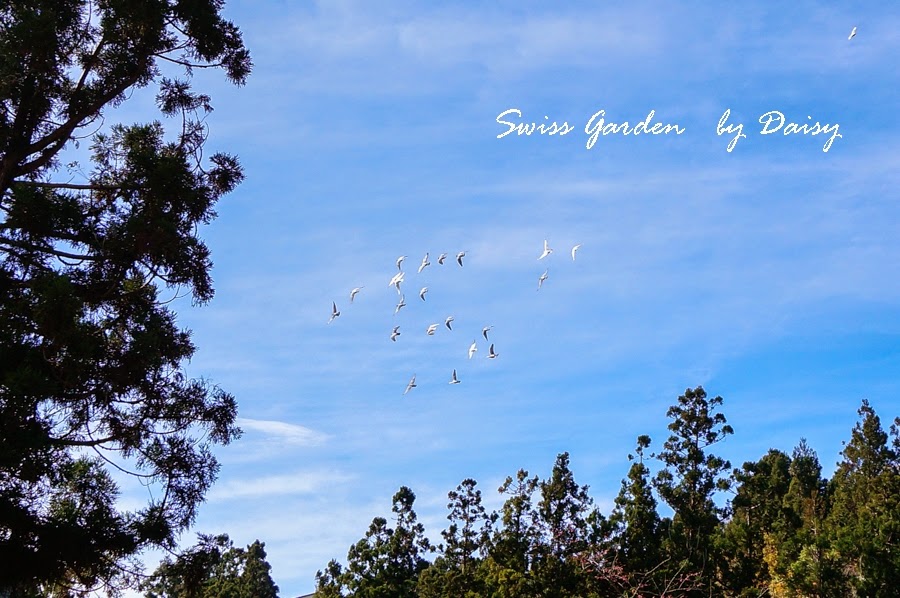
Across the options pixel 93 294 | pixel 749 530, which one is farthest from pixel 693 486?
pixel 93 294

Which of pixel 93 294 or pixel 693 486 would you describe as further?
pixel 693 486

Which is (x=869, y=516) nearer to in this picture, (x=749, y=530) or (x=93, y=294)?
(x=749, y=530)

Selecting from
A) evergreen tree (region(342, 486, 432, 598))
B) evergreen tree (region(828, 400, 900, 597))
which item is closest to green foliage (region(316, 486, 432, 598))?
evergreen tree (region(342, 486, 432, 598))

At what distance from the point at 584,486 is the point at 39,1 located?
801 inches

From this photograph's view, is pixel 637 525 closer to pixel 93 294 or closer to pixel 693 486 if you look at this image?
pixel 693 486

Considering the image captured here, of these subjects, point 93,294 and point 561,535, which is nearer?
point 93,294

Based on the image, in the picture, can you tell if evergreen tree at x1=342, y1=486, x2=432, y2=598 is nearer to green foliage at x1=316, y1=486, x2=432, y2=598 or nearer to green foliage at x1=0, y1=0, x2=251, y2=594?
green foliage at x1=316, y1=486, x2=432, y2=598

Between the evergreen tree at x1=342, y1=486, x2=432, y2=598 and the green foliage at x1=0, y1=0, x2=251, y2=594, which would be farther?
the evergreen tree at x1=342, y1=486, x2=432, y2=598

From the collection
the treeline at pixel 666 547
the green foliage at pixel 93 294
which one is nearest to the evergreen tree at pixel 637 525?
the treeline at pixel 666 547

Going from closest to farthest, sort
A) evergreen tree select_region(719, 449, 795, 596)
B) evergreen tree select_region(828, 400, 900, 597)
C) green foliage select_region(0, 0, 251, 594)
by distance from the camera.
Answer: green foliage select_region(0, 0, 251, 594) < evergreen tree select_region(828, 400, 900, 597) < evergreen tree select_region(719, 449, 795, 596)

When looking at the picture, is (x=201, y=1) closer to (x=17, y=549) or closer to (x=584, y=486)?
(x=17, y=549)

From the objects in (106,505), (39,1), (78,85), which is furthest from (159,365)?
(39,1)

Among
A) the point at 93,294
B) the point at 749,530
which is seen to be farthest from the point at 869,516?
the point at 93,294

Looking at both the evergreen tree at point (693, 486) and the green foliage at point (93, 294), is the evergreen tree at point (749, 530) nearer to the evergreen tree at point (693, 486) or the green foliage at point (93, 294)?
the evergreen tree at point (693, 486)
